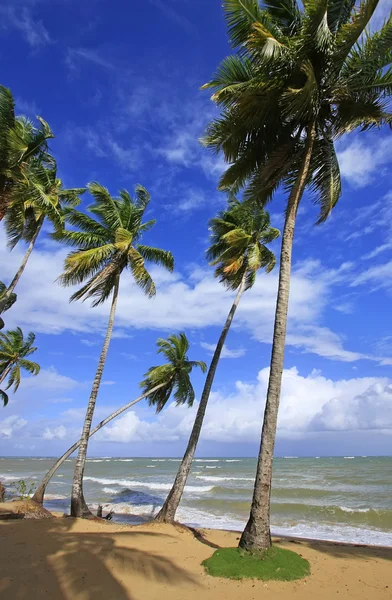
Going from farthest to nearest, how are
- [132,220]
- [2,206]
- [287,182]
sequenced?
[132,220], [2,206], [287,182]

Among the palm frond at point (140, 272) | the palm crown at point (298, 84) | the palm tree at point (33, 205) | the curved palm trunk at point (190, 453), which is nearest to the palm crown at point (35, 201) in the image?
the palm tree at point (33, 205)

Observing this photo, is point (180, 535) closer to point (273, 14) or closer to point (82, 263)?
point (82, 263)

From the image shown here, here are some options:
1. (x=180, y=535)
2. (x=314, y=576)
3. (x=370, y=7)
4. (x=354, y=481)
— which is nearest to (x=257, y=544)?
(x=314, y=576)

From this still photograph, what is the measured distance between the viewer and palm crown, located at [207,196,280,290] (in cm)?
1538

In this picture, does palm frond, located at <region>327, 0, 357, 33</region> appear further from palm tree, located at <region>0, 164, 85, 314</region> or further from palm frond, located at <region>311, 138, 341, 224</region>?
palm tree, located at <region>0, 164, 85, 314</region>

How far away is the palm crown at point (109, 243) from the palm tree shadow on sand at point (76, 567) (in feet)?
28.9

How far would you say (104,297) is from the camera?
16.2m

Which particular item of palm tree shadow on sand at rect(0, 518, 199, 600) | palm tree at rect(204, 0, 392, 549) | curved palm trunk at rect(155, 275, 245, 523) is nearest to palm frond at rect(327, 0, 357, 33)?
palm tree at rect(204, 0, 392, 549)

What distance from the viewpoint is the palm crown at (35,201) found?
12.5 m

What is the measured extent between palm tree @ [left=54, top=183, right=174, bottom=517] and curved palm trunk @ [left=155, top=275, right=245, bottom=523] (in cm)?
376

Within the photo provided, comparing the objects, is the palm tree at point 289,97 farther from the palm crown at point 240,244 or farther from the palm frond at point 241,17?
the palm crown at point 240,244

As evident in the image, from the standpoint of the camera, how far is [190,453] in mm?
12523

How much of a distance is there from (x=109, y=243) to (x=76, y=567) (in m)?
11.3

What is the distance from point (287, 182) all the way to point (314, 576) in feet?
28.2
